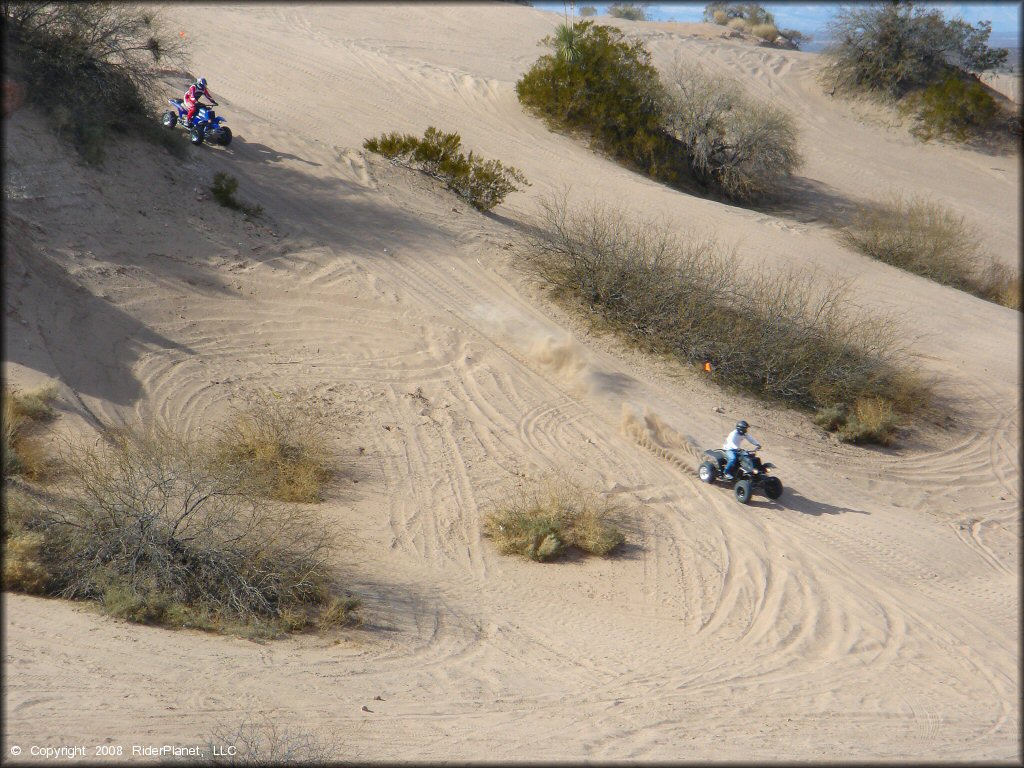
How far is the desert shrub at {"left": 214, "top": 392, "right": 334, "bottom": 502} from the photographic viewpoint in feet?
29.9

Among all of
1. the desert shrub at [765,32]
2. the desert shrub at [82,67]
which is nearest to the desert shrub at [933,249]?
the desert shrub at [82,67]

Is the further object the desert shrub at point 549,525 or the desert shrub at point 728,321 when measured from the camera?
the desert shrub at point 728,321

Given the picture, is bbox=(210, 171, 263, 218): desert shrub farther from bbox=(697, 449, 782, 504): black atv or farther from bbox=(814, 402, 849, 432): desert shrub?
bbox=(814, 402, 849, 432): desert shrub

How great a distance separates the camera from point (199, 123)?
575 inches

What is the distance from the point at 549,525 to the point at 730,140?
1704 centimetres

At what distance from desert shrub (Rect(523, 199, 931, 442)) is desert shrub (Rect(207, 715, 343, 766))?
31.4 feet

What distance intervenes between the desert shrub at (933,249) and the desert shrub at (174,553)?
625 inches

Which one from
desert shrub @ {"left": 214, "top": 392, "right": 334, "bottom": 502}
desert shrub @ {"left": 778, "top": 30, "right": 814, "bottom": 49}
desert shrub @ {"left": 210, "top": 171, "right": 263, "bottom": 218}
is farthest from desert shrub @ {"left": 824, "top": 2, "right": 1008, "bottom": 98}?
desert shrub @ {"left": 214, "top": 392, "right": 334, "bottom": 502}

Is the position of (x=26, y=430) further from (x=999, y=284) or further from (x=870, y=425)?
(x=999, y=284)

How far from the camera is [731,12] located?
40938 mm

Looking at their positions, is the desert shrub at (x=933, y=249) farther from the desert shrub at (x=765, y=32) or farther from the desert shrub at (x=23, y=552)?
the desert shrub at (x=23, y=552)

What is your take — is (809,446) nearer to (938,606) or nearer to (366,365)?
(938,606)

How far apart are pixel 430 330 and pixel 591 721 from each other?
7.65 meters

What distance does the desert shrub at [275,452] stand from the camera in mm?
9125
